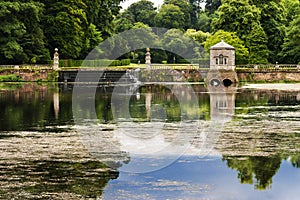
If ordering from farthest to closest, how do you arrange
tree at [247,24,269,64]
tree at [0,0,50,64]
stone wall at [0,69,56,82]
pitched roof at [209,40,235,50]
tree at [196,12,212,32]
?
tree at [196,12,212,32], tree at [247,24,269,64], pitched roof at [209,40,235,50], stone wall at [0,69,56,82], tree at [0,0,50,64]

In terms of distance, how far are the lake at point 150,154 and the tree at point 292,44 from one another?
35.3 metres

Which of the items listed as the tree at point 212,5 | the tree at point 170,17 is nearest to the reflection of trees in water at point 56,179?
the tree at point 170,17

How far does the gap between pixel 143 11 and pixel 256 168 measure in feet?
288

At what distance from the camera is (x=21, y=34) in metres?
52.1

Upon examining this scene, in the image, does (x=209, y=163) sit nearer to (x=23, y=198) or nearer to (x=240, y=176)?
(x=240, y=176)

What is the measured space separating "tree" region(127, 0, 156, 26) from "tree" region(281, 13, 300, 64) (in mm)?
39067

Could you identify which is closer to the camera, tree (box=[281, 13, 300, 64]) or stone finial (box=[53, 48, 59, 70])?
stone finial (box=[53, 48, 59, 70])

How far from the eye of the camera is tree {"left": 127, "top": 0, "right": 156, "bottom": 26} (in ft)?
318

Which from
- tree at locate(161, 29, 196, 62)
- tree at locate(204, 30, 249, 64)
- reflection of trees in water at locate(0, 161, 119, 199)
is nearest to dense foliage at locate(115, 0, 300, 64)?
tree at locate(204, 30, 249, 64)

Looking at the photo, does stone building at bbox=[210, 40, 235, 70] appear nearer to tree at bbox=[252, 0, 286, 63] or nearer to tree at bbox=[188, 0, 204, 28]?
tree at bbox=[252, 0, 286, 63]

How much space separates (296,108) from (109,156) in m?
13.1

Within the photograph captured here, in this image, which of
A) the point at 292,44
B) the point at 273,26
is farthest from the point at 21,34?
the point at 273,26

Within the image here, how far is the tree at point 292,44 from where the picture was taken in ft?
185

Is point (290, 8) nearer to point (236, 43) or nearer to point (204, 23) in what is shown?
point (236, 43)
